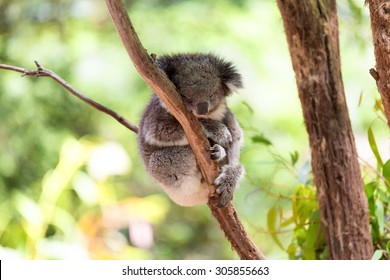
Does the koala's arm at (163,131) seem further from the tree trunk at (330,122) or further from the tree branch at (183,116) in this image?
the tree trunk at (330,122)

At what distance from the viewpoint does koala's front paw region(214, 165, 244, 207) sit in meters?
1.84

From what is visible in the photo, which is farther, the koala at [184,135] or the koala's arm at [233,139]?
the koala's arm at [233,139]

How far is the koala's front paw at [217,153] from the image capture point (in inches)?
70.9

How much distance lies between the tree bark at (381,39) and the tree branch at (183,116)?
0.52 meters

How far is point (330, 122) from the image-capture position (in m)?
2.25

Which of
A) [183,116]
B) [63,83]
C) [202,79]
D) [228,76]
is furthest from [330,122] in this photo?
[63,83]

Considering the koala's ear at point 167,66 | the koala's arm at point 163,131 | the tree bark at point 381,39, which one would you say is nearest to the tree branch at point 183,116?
the koala's arm at point 163,131

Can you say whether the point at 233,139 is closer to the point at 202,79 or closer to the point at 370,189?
the point at 202,79

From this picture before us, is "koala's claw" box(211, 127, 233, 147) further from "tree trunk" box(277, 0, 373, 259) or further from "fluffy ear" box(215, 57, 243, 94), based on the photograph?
"tree trunk" box(277, 0, 373, 259)

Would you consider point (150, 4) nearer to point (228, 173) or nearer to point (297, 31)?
point (297, 31)

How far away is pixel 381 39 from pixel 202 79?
22.2 inches

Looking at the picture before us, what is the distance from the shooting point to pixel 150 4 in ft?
15.1

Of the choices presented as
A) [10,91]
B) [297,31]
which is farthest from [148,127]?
[10,91]

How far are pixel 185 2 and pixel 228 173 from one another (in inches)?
115
